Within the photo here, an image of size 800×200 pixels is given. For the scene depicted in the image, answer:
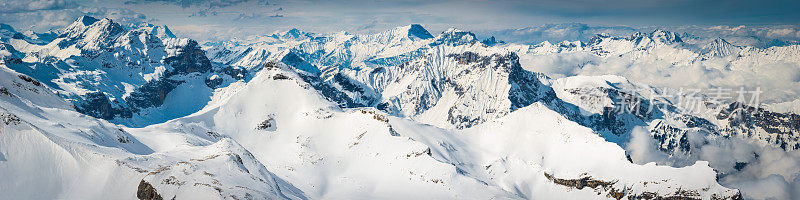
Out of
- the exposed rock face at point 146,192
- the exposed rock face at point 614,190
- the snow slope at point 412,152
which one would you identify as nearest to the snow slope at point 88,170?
the exposed rock face at point 146,192

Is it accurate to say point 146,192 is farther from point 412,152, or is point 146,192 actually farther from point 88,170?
point 412,152

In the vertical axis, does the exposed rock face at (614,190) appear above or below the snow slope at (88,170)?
below

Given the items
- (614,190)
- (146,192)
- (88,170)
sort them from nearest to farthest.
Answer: (146,192)
(88,170)
(614,190)

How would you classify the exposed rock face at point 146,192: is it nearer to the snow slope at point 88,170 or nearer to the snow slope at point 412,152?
the snow slope at point 88,170

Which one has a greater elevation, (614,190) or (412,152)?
(412,152)

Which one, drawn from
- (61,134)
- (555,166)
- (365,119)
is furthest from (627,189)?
(61,134)

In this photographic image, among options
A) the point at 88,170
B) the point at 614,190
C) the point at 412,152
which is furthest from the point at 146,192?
the point at 614,190

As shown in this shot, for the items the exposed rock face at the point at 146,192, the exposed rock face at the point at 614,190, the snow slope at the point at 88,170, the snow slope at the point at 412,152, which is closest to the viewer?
the exposed rock face at the point at 146,192

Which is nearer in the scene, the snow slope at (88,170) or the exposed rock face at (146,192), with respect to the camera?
the exposed rock face at (146,192)

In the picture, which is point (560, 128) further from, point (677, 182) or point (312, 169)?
point (312, 169)

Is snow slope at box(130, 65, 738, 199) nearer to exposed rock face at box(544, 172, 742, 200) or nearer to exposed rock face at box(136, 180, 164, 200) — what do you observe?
exposed rock face at box(544, 172, 742, 200)

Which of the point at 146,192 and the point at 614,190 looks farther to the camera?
the point at 614,190
